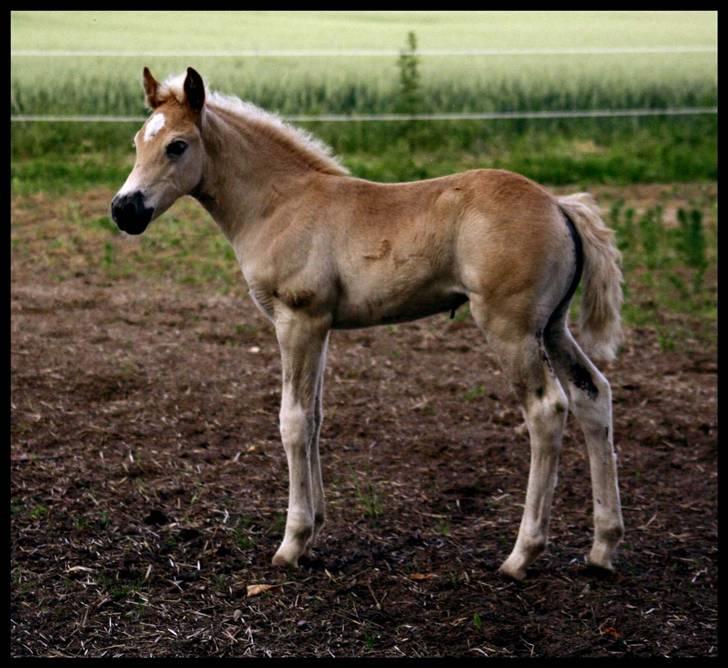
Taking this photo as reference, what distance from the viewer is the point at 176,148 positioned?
15.5 feet

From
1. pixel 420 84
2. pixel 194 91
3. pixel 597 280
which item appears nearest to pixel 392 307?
pixel 597 280

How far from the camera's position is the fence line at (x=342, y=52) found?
1291cm

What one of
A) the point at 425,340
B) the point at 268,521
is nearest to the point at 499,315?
the point at 268,521

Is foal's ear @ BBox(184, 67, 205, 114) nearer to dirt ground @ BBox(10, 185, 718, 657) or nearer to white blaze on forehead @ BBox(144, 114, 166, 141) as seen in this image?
white blaze on forehead @ BBox(144, 114, 166, 141)

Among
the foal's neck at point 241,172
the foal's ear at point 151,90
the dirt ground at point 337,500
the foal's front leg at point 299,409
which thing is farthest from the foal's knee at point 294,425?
the foal's ear at point 151,90

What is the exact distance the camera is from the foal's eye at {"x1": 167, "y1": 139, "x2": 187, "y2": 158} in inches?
185

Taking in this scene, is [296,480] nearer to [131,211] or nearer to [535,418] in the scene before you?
[535,418]

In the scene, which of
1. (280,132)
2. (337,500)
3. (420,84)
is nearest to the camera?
(280,132)

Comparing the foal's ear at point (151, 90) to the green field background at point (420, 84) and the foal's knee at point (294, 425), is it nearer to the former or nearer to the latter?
the foal's knee at point (294, 425)

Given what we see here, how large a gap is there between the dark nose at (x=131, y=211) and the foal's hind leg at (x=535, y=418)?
136 cm

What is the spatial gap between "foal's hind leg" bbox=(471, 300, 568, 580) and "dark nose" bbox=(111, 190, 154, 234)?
4.46 feet

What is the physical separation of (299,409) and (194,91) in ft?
4.46
